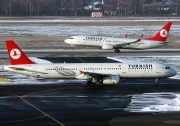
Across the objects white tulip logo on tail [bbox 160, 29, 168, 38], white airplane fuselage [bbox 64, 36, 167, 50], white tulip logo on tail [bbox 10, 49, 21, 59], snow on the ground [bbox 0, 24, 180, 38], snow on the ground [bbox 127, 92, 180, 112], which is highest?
white tulip logo on tail [bbox 10, 49, 21, 59]

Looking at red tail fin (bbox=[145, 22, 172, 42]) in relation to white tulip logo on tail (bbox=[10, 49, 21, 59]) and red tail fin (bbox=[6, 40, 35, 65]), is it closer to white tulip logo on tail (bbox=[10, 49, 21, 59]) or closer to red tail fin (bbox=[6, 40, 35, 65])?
red tail fin (bbox=[6, 40, 35, 65])

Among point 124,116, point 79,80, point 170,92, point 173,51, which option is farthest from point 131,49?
point 124,116

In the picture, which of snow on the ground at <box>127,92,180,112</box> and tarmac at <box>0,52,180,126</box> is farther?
snow on the ground at <box>127,92,180,112</box>

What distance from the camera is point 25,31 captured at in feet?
455

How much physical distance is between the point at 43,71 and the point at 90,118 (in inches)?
721

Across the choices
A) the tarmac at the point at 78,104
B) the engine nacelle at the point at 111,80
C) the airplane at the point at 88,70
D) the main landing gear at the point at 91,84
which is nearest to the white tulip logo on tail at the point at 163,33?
the tarmac at the point at 78,104

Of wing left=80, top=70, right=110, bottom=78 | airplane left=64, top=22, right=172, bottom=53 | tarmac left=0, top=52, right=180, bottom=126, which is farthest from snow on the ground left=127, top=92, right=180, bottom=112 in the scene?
airplane left=64, top=22, right=172, bottom=53

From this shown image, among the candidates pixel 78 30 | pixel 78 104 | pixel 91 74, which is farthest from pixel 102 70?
pixel 78 30


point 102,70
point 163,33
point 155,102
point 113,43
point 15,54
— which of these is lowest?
point 155,102

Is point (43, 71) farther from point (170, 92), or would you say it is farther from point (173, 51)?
point (173, 51)

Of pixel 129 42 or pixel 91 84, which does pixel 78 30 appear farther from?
pixel 91 84

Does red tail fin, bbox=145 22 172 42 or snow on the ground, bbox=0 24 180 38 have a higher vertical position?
red tail fin, bbox=145 22 172 42

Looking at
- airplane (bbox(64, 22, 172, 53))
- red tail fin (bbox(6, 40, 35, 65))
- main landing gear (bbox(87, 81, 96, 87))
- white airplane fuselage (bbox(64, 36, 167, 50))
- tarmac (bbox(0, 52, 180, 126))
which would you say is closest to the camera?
tarmac (bbox(0, 52, 180, 126))

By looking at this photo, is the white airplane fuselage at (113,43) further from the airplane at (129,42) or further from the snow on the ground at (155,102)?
the snow on the ground at (155,102)
